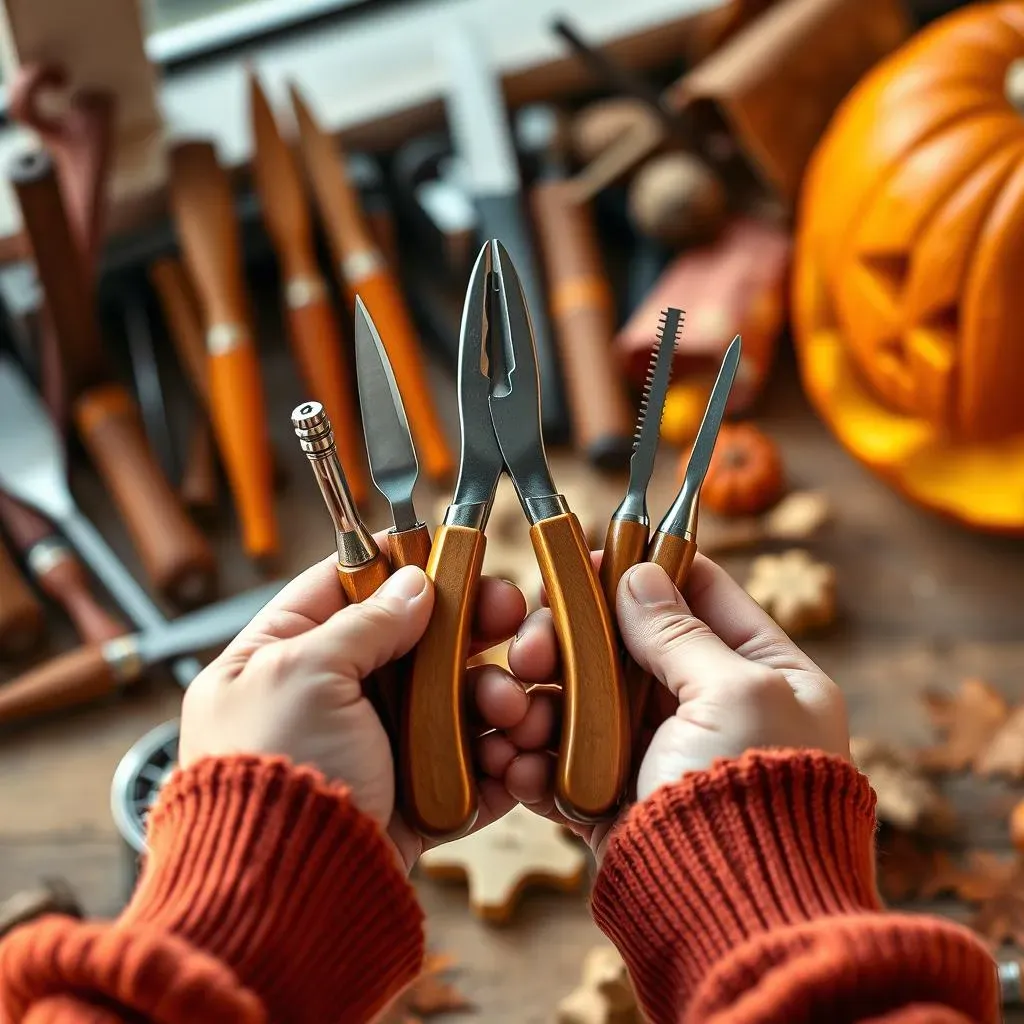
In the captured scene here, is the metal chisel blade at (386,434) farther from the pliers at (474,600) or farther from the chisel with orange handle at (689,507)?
the chisel with orange handle at (689,507)

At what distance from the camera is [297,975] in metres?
0.54

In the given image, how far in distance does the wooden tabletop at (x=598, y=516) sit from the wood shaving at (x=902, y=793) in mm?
41

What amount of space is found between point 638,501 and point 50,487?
64cm

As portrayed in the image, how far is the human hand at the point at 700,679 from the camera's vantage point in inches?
22.7

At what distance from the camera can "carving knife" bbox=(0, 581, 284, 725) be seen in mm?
953

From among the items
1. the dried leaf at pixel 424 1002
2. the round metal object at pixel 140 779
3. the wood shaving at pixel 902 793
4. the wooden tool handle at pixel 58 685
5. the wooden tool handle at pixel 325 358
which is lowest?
the dried leaf at pixel 424 1002

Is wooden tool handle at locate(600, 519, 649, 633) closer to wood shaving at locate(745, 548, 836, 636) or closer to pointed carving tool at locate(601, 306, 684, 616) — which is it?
pointed carving tool at locate(601, 306, 684, 616)

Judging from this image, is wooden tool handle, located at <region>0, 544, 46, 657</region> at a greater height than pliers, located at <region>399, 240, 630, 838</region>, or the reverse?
pliers, located at <region>399, 240, 630, 838</region>

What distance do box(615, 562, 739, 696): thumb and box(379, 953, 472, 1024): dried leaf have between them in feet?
1.11

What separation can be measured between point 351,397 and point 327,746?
0.63m

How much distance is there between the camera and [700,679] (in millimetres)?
591

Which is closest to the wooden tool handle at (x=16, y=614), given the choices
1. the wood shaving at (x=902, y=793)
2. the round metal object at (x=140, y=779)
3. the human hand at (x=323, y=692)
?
the round metal object at (x=140, y=779)

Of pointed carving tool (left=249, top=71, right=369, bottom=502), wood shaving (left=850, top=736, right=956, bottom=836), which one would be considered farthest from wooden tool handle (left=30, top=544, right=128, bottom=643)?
wood shaving (left=850, top=736, right=956, bottom=836)

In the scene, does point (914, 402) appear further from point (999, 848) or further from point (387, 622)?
point (387, 622)
